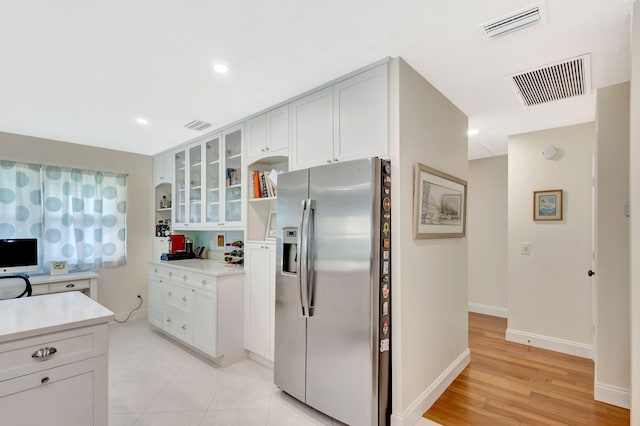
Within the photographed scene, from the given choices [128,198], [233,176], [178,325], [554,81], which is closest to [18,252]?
[128,198]

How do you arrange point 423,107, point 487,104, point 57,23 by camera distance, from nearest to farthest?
point 57,23 → point 423,107 → point 487,104

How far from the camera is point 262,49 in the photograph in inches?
79.7

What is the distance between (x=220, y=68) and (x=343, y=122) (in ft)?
3.19

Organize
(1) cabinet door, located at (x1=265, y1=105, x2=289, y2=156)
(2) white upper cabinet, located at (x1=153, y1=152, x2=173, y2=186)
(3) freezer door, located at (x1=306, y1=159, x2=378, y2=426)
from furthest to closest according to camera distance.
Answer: (2) white upper cabinet, located at (x1=153, y1=152, x2=173, y2=186) → (1) cabinet door, located at (x1=265, y1=105, x2=289, y2=156) → (3) freezer door, located at (x1=306, y1=159, x2=378, y2=426)

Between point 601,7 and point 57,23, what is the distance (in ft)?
9.67

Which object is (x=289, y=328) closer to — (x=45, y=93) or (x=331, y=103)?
(x=331, y=103)

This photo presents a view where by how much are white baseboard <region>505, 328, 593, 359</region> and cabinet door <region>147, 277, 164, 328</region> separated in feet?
13.9

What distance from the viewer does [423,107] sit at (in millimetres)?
2381

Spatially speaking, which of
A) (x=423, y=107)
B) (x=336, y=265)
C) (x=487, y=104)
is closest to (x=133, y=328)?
(x=336, y=265)

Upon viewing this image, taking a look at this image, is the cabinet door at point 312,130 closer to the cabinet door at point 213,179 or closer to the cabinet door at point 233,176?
the cabinet door at point 233,176

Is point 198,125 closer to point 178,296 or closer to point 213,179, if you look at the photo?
point 213,179

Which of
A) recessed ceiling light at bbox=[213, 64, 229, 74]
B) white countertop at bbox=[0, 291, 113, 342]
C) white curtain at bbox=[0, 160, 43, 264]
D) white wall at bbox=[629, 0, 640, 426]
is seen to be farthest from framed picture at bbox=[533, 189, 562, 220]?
white curtain at bbox=[0, 160, 43, 264]

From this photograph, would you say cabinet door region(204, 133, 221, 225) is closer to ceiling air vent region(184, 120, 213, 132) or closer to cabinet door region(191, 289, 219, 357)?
ceiling air vent region(184, 120, 213, 132)

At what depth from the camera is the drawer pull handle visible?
1467 mm
